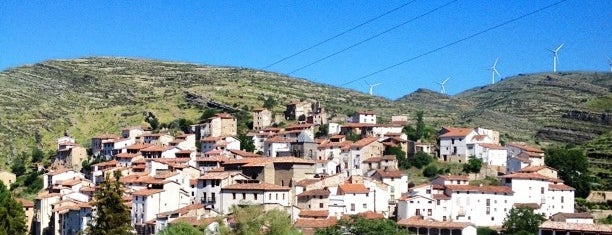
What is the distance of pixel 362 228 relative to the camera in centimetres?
5122

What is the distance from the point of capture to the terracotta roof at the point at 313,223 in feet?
180

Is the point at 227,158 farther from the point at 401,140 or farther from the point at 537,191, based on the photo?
the point at 537,191

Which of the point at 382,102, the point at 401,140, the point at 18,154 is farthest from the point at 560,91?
the point at 18,154

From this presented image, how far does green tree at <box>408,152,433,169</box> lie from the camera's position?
73.3 metres

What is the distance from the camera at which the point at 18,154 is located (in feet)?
311

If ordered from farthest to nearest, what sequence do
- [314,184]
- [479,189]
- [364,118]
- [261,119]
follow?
1. [261,119]
2. [364,118]
3. [479,189]
4. [314,184]

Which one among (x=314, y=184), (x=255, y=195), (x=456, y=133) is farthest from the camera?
(x=456, y=133)

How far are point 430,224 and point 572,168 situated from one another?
21857 millimetres

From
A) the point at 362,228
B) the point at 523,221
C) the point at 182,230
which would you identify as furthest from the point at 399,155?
the point at 182,230

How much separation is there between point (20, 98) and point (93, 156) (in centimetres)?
4181

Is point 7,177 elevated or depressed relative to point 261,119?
depressed

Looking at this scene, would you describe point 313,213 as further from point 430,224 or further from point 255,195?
point 430,224

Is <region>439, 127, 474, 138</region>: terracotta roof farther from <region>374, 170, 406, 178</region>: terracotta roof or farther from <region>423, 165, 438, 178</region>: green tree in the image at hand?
<region>374, 170, 406, 178</region>: terracotta roof

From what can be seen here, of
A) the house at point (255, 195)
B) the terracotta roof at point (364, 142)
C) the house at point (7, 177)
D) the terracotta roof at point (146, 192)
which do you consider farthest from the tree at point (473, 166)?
the house at point (7, 177)
